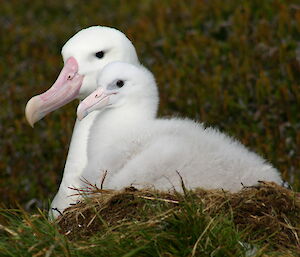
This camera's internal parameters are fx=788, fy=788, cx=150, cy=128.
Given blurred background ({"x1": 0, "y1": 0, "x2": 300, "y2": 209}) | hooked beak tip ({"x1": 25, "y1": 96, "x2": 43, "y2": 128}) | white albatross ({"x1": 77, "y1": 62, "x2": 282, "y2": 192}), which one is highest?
white albatross ({"x1": 77, "y1": 62, "x2": 282, "y2": 192})

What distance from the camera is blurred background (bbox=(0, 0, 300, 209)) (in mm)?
7302

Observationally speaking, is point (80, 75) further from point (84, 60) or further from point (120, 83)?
point (120, 83)

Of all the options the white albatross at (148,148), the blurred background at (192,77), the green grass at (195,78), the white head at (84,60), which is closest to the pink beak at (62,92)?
the white head at (84,60)

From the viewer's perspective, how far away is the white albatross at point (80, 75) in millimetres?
5246

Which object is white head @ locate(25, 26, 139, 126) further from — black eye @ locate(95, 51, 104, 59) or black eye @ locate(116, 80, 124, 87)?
black eye @ locate(116, 80, 124, 87)

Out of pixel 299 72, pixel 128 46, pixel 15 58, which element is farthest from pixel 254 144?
pixel 15 58

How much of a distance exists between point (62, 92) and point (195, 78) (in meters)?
3.24

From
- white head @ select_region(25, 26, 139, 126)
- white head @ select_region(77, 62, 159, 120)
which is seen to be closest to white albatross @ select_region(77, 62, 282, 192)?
white head @ select_region(77, 62, 159, 120)

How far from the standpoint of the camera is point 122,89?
16.2ft

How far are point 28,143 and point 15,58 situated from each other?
97.8 inches

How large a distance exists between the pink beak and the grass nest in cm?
112

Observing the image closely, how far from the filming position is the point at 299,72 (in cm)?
768

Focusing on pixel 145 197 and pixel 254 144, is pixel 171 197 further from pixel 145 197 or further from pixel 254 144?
pixel 254 144

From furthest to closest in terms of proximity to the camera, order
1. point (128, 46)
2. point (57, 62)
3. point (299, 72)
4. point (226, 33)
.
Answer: point (57, 62), point (226, 33), point (299, 72), point (128, 46)
